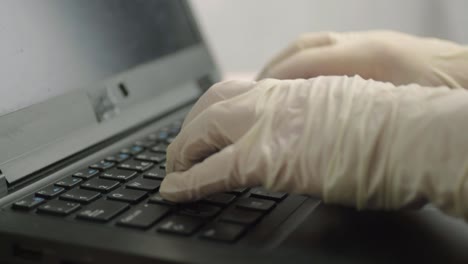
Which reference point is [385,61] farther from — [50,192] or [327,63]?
[50,192]

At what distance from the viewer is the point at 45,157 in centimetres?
59

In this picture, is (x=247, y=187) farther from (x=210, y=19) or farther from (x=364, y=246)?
(x=210, y=19)

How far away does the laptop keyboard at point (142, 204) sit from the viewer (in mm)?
440

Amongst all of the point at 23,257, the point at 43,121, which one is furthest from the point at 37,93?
the point at 23,257

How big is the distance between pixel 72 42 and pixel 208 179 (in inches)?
11.8

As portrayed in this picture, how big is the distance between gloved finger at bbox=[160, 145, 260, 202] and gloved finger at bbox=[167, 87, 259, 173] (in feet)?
0.06

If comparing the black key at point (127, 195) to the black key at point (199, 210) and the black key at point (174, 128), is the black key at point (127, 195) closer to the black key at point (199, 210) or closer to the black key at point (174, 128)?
the black key at point (199, 210)

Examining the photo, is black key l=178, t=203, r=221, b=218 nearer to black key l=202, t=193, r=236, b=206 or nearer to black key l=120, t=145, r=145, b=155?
black key l=202, t=193, r=236, b=206

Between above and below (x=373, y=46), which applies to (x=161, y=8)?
above

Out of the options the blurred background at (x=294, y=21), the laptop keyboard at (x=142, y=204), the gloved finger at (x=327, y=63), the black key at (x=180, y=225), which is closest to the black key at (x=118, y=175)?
the laptop keyboard at (x=142, y=204)

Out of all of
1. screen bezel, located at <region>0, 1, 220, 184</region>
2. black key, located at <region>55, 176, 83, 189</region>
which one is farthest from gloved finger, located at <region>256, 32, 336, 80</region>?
black key, located at <region>55, 176, 83, 189</region>

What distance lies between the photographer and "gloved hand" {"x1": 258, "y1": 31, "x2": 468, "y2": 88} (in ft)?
2.24

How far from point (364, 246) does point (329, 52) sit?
1.26 feet

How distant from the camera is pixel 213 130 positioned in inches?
19.0
